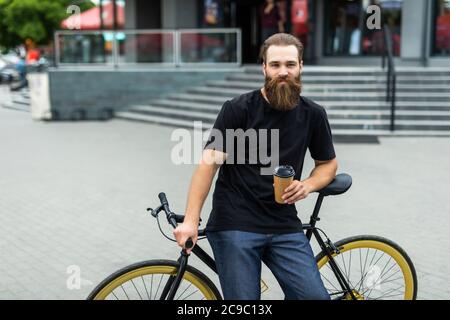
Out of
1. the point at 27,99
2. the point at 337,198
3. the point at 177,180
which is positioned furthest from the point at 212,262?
the point at 27,99

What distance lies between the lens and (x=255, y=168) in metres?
2.94

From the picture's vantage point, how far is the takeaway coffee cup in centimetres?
276

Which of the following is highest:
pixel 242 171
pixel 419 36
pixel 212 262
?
pixel 419 36

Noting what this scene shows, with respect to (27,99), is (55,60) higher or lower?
higher

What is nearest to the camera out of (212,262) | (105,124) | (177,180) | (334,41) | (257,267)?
(257,267)

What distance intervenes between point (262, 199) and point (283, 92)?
0.50 metres

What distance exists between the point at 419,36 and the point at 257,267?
15.7m

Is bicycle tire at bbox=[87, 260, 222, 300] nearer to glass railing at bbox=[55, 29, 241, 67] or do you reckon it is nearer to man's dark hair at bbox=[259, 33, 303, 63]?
man's dark hair at bbox=[259, 33, 303, 63]

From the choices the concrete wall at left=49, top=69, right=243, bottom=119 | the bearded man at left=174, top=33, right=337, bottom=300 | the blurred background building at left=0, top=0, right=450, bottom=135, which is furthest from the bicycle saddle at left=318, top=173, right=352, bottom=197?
the concrete wall at left=49, top=69, right=243, bottom=119

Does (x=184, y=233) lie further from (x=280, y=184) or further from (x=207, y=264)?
(x=280, y=184)

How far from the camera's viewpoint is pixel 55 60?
17.0 m

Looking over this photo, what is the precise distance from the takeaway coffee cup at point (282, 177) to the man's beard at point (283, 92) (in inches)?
11.4

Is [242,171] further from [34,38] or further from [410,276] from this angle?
[34,38]

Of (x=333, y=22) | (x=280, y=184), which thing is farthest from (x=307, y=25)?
(x=280, y=184)
